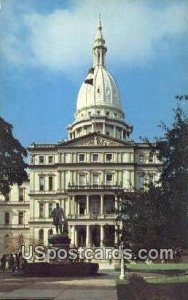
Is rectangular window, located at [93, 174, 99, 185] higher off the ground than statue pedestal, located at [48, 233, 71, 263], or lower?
higher

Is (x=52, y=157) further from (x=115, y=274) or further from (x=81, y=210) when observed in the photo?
(x=115, y=274)

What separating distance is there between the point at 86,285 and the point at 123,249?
1400 millimetres

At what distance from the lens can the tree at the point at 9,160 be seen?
8922 mm

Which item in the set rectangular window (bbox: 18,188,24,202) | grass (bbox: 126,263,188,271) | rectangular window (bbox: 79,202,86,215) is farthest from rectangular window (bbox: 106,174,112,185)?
grass (bbox: 126,263,188,271)

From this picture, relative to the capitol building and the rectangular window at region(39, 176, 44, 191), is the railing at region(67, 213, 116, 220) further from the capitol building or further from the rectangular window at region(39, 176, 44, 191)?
the rectangular window at region(39, 176, 44, 191)

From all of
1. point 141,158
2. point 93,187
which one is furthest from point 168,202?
point 93,187

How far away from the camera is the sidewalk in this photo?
25.9ft

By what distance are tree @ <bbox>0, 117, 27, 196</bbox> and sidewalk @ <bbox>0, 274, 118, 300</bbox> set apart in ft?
4.80

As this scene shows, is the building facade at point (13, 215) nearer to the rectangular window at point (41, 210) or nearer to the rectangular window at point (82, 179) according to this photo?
the rectangular window at point (41, 210)

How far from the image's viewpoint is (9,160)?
988cm

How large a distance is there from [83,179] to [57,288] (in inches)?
167

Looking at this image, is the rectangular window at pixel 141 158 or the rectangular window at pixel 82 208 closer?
the rectangular window at pixel 141 158

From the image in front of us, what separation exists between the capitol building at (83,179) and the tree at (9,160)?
0.23 meters

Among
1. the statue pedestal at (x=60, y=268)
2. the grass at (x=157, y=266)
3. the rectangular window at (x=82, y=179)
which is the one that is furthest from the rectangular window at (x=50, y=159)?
the grass at (x=157, y=266)
